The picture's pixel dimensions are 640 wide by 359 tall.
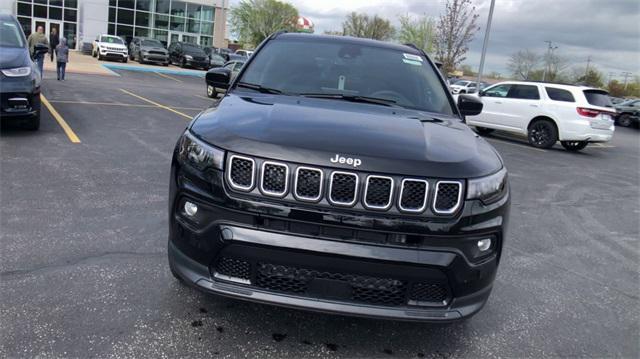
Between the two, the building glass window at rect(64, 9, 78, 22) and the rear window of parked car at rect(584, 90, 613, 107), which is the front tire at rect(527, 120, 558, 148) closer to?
the rear window of parked car at rect(584, 90, 613, 107)

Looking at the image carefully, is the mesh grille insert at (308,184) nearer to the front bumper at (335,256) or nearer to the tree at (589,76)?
the front bumper at (335,256)

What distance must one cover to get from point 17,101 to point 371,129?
6.33 meters

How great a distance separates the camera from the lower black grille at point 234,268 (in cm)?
246

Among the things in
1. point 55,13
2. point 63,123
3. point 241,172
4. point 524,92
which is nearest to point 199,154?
point 241,172

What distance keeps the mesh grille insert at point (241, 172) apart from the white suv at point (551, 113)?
12.8m

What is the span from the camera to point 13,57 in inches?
283

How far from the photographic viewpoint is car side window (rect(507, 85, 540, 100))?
14.1 m

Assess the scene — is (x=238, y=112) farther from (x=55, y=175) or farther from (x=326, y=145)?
(x=55, y=175)

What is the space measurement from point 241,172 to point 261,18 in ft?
221

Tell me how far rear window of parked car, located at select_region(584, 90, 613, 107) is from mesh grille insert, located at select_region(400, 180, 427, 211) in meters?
12.7

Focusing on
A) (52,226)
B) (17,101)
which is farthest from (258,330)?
(17,101)

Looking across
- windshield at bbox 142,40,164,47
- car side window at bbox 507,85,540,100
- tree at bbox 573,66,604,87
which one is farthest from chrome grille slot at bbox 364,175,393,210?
tree at bbox 573,66,604,87

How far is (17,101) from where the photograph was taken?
716cm

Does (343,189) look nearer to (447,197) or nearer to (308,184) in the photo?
(308,184)
